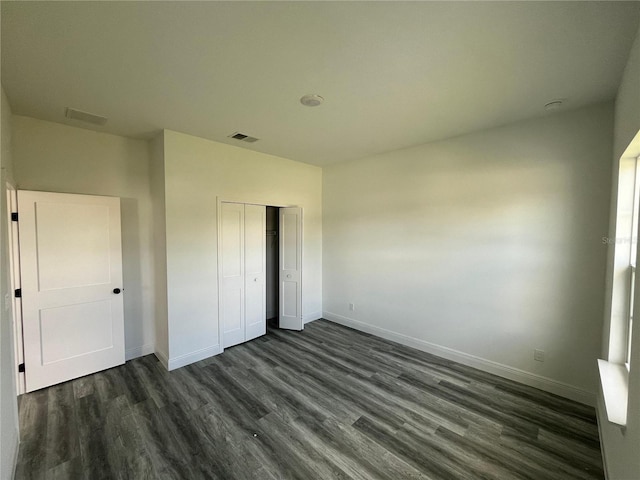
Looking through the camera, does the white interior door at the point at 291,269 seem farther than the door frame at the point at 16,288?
Yes

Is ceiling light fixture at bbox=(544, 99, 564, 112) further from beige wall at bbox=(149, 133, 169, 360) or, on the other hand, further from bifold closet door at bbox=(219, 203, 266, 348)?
beige wall at bbox=(149, 133, 169, 360)

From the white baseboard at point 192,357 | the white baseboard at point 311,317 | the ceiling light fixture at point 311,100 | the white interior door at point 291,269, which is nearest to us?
the ceiling light fixture at point 311,100

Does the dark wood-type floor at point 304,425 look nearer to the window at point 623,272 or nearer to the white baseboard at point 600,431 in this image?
the white baseboard at point 600,431

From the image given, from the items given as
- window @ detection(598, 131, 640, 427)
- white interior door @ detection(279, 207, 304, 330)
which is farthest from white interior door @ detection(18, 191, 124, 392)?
window @ detection(598, 131, 640, 427)

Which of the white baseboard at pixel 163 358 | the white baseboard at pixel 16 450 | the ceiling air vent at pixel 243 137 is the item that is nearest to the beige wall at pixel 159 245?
the white baseboard at pixel 163 358

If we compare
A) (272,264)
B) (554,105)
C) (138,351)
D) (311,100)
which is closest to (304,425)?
(138,351)

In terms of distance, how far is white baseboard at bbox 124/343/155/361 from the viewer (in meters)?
3.27

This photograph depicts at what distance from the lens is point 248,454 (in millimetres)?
1910

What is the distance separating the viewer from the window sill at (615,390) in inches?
55.3

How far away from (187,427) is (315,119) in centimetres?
310

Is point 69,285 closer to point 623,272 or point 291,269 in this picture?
point 291,269

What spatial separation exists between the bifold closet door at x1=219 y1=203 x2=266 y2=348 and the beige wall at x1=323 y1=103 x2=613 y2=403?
162cm

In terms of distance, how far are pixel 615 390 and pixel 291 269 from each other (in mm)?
3650

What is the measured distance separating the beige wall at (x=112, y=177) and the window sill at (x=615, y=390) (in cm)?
438
